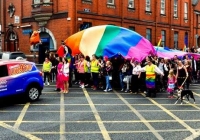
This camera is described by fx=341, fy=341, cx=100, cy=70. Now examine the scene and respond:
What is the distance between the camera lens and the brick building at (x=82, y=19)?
28750mm

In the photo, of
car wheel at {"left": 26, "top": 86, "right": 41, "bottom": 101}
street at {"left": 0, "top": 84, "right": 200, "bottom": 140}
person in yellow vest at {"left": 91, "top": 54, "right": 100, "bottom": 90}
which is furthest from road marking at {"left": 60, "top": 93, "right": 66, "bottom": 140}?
person in yellow vest at {"left": 91, "top": 54, "right": 100, "bottom": 90}

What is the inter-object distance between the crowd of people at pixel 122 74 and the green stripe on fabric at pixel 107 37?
0.43 meters

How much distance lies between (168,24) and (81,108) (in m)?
28.4

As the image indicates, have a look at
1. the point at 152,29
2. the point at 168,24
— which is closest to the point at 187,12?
the point at 168,24

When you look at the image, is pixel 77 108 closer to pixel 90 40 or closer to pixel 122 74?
pixel 122 74

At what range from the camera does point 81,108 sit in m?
12.2

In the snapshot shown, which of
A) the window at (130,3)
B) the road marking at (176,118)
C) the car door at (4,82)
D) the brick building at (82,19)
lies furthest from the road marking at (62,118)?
the window at (130,3)

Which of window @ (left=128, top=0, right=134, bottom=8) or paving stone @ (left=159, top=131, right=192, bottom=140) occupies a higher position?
window @ (left=128, top=0, right=134, bottom=8)

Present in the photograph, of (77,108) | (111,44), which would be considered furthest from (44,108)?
(111,44)

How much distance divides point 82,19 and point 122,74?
1288 centimetres

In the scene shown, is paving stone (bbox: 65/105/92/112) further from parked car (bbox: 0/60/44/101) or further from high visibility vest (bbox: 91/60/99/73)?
high visibility vest (bbox: 91/60/99/73)

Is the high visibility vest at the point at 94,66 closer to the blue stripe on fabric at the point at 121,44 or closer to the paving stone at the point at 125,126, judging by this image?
the blue stripe on fabric at the point at 121,44

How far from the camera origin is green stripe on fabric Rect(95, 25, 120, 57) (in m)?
17.8

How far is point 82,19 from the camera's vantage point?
28750mm
